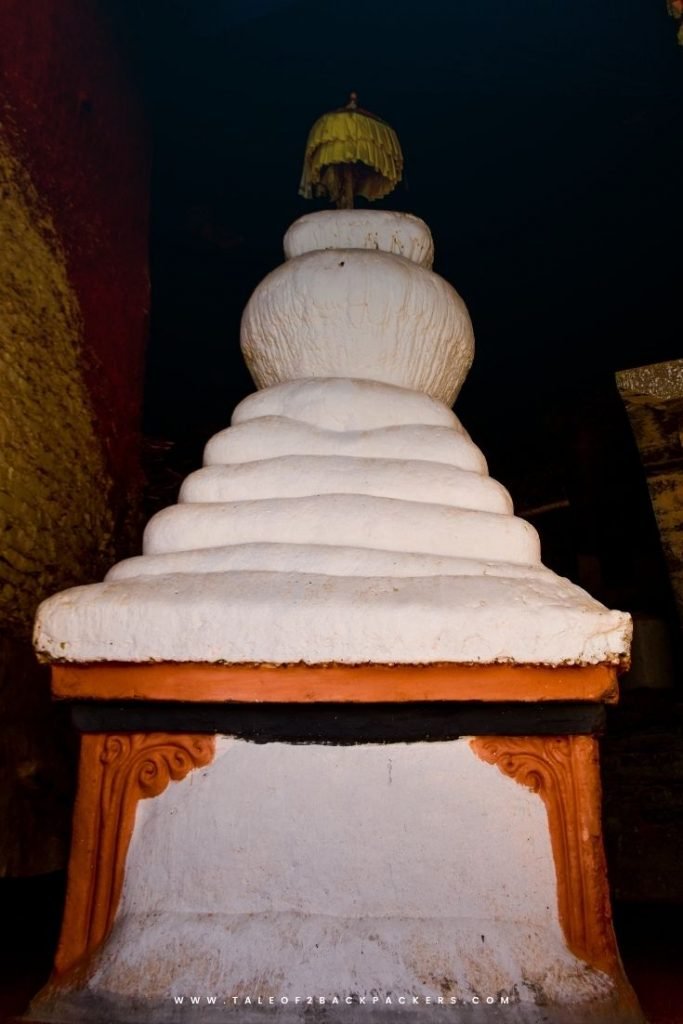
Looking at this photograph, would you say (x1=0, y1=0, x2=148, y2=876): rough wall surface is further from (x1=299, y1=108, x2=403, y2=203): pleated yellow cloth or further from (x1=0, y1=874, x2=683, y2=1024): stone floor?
(x1=299, y1=108, x2=403, y2=203): pleated yellow cloth

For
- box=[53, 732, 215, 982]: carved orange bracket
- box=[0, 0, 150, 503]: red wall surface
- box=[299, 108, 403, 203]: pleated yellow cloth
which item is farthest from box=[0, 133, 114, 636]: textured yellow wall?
box=[53, 732, 215, 982]: carved orange bracket

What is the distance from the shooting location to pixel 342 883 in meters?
0.97

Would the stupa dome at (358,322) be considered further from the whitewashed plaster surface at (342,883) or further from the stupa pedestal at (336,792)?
the whitewashed plaster surface at (342,883)

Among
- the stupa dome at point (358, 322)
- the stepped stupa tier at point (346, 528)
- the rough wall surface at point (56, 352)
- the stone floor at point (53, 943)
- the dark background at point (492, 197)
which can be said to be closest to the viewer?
the stepped stupa tier at point (346, 528)

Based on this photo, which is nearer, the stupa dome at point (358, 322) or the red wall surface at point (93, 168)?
the stupa dome at point (358, 322)

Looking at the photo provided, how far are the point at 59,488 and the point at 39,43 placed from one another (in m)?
1.53

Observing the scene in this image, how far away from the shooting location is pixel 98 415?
9.01 feet

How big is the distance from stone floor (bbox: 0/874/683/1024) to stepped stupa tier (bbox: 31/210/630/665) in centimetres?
58

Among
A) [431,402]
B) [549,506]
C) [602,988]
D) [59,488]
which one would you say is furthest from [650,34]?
[602,988]

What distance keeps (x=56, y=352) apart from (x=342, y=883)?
2.04m

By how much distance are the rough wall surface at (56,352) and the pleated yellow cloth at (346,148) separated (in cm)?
96

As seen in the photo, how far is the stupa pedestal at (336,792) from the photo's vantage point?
0.90 metres

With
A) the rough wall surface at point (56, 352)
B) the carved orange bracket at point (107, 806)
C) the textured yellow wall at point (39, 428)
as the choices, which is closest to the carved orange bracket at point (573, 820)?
the carved orange bracket at point (107, 806)

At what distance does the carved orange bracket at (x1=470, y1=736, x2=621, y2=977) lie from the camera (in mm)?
961
